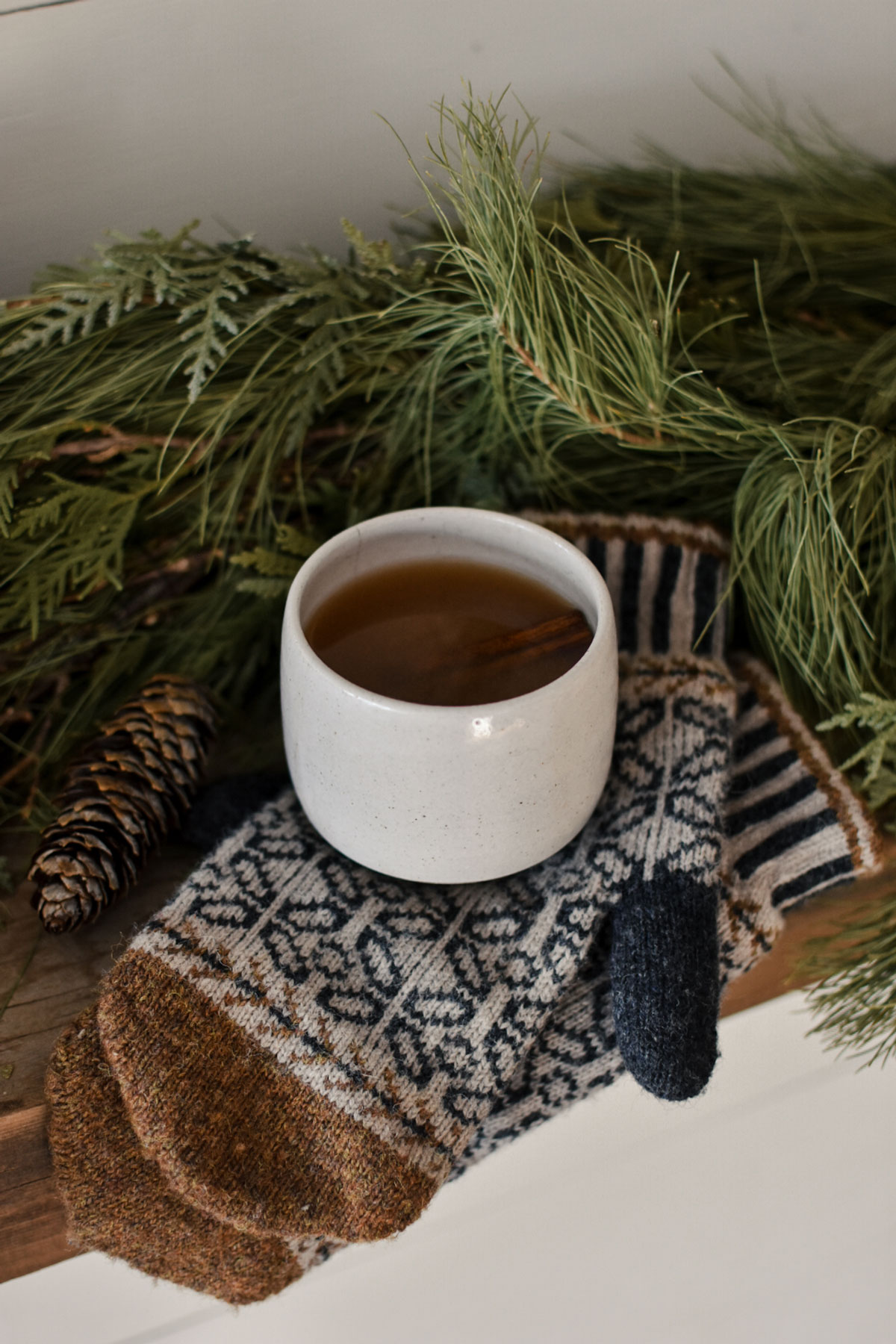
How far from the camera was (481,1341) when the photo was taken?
0.64 m

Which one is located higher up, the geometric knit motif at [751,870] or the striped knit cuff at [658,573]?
the striped knit cuff at [658,573]

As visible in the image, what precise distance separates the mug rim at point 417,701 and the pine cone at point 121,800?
0.10 m

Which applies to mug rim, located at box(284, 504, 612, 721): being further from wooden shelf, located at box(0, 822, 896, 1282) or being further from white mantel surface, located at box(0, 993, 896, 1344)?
white mantel surface, located at box(0, 993, 896, 1344)

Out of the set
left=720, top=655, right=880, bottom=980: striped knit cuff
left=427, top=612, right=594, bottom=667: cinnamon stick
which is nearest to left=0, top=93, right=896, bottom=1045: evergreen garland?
left=720, top=655, right=880, bottom=980: striped knit cuff

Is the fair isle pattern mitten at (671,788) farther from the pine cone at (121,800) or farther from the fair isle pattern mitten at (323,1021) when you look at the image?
the pine cone at (121,800)

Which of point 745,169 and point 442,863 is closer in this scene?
point 442,863

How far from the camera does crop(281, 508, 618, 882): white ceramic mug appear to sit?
0.41 m

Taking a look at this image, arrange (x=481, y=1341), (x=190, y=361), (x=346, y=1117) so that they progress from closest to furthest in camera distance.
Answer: (x=346, y=1117), (x=190, y=361), (x=481, y=1341)

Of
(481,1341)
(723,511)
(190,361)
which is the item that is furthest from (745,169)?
(481,1341)

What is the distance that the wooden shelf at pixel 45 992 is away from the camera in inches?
16.1

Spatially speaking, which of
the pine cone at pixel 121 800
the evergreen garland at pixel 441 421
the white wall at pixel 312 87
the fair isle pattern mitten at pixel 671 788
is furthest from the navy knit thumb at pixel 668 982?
the white wall at pixel 312 87

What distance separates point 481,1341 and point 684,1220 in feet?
0.50

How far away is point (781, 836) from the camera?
1.74 ft

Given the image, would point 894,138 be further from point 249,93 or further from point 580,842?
point 580,842
